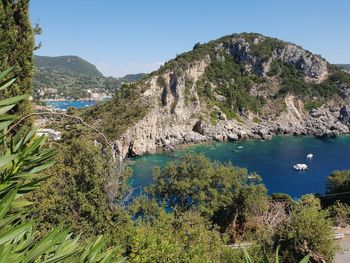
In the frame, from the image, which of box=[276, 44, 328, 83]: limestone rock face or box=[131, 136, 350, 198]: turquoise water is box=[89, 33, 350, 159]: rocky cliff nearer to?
box=[276, 44, 328, 83]: limestone rock face

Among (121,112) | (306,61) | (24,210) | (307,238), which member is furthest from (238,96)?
(24,210)

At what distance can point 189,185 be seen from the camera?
99.8 ft

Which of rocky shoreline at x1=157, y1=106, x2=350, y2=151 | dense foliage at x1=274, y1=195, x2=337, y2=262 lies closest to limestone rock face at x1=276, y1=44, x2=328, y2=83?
rocky shoreline at x1=157, y1=106, x2=350, y2=151

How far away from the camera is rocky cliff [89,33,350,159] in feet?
292

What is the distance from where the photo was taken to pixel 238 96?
362 feet

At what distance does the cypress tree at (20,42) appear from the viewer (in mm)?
11797

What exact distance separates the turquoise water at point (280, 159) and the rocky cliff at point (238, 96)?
18.4 feet

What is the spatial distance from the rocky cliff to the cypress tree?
59885mm

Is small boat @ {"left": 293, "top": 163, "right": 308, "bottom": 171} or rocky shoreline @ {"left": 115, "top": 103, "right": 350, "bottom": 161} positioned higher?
rocky shoreline @ {"left": 115, "top": 103, "right": 350, "bottom": 161}

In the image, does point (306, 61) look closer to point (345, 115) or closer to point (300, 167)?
point (345, 115)

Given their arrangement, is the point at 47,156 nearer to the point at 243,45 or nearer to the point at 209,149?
the point at 209,149

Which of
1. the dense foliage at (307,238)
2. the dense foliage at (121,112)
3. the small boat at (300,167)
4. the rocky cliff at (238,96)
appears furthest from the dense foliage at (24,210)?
the rocky cliff at (238,96)

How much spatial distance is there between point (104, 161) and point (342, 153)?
76.2 metres

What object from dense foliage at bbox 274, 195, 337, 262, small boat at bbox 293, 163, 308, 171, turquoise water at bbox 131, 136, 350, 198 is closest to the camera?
dense foliage at bbox 274, 195, 337, 262
